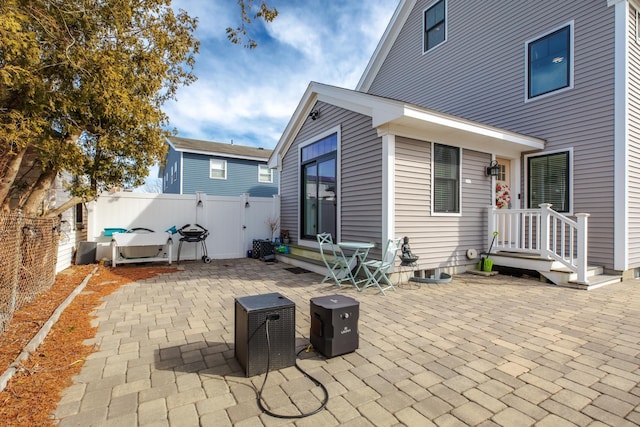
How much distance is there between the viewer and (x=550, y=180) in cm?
698

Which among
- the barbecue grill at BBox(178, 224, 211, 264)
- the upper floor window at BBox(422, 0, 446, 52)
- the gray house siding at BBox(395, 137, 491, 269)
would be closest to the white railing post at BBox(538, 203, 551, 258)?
the gray house siding at BBox(395, 137, 491, 269)

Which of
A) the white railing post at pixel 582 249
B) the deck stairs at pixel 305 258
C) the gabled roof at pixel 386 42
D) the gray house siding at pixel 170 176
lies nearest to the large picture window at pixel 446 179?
the white railing post at pixel 582 249

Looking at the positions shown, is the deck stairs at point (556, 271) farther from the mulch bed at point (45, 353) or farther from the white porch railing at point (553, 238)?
the mulch bed at point (45, 353)

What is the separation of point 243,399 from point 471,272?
583cm

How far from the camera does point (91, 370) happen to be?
2.46 m

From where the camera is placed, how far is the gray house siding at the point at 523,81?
6160 millimetres

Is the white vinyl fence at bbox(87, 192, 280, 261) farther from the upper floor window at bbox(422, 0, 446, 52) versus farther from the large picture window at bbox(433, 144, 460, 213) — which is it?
the upper floor window at bbox(422, 0, 446, 52)

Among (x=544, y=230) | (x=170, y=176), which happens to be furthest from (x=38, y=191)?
(x=170, y=176)

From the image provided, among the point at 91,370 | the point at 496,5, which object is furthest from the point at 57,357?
the point at 496,5

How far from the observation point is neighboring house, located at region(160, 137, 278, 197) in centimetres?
1493

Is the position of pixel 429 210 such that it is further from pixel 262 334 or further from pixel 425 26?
pixel 425 26

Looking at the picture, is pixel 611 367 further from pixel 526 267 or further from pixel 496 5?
pixel 496 5

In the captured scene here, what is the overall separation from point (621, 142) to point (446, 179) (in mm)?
3317

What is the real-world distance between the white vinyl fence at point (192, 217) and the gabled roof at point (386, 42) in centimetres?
625
